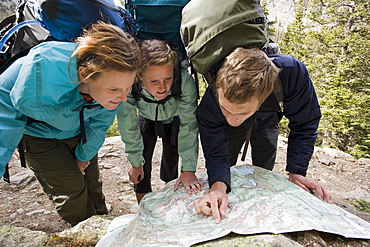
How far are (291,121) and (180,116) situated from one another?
1.15 metres

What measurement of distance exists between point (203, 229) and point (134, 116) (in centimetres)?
151

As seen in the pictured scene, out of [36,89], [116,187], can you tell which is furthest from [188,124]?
[116,187]

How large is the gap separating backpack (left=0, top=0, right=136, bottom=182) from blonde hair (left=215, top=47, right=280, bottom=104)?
1.09 metres

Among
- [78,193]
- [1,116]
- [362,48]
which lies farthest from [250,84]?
[362,48]

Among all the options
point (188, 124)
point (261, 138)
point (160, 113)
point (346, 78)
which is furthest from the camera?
point (346, 78)

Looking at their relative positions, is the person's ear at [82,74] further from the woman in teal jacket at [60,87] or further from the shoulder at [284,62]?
the shoulder at [284,62]

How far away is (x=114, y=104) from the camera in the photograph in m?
2.18

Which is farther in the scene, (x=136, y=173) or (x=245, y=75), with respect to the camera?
(x=136, y=173)

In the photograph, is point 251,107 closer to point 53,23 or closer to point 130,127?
point 130,127

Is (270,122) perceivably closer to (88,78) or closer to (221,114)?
(221,114)

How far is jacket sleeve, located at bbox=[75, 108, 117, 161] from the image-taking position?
277cm

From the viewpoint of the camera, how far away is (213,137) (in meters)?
2.37

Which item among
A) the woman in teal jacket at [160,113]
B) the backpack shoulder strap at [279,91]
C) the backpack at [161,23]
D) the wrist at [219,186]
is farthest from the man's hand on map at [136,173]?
the backpack shoulder strap at [279,91]

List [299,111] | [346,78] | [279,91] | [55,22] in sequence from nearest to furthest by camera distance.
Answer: [55,22] → [279,91] → [299,111] → [346,78]
